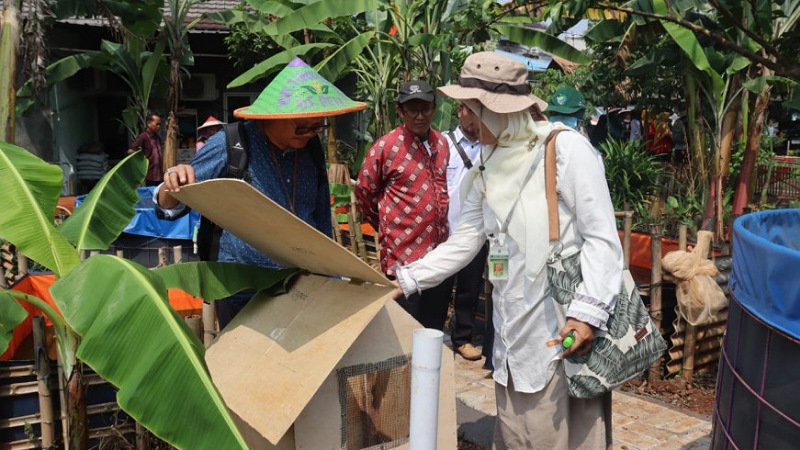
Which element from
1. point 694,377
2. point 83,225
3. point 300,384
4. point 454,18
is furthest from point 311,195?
point 454,18

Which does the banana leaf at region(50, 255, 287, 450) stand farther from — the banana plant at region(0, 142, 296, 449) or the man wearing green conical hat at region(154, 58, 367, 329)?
the man wearing green conical hat at region(154, 58, 367, 329)

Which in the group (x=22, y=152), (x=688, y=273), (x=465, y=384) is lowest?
(x=465, y=384)

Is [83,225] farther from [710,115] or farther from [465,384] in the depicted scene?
[710,115]

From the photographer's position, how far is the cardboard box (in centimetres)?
238

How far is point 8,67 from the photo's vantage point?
207 inches

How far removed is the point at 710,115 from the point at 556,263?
7868 millimetres

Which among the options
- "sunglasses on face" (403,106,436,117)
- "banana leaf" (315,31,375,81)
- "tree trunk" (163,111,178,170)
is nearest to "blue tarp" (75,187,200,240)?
"banana leaf" (315,31,375,81)

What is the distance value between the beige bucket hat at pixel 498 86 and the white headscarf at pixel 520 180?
61 millimetres

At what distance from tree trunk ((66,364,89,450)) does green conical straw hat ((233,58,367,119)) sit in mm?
1194

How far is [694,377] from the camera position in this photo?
17.0 feet

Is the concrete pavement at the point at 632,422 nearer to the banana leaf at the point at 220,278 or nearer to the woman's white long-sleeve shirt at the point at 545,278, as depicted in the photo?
the woman's white long-sleeve shirt at the point at 545,278

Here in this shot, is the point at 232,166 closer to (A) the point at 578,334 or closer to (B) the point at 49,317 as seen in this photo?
(B) the point at 49,317

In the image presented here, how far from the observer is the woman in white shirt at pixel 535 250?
260 centimetres

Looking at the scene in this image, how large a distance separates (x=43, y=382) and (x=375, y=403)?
1.73 metres
